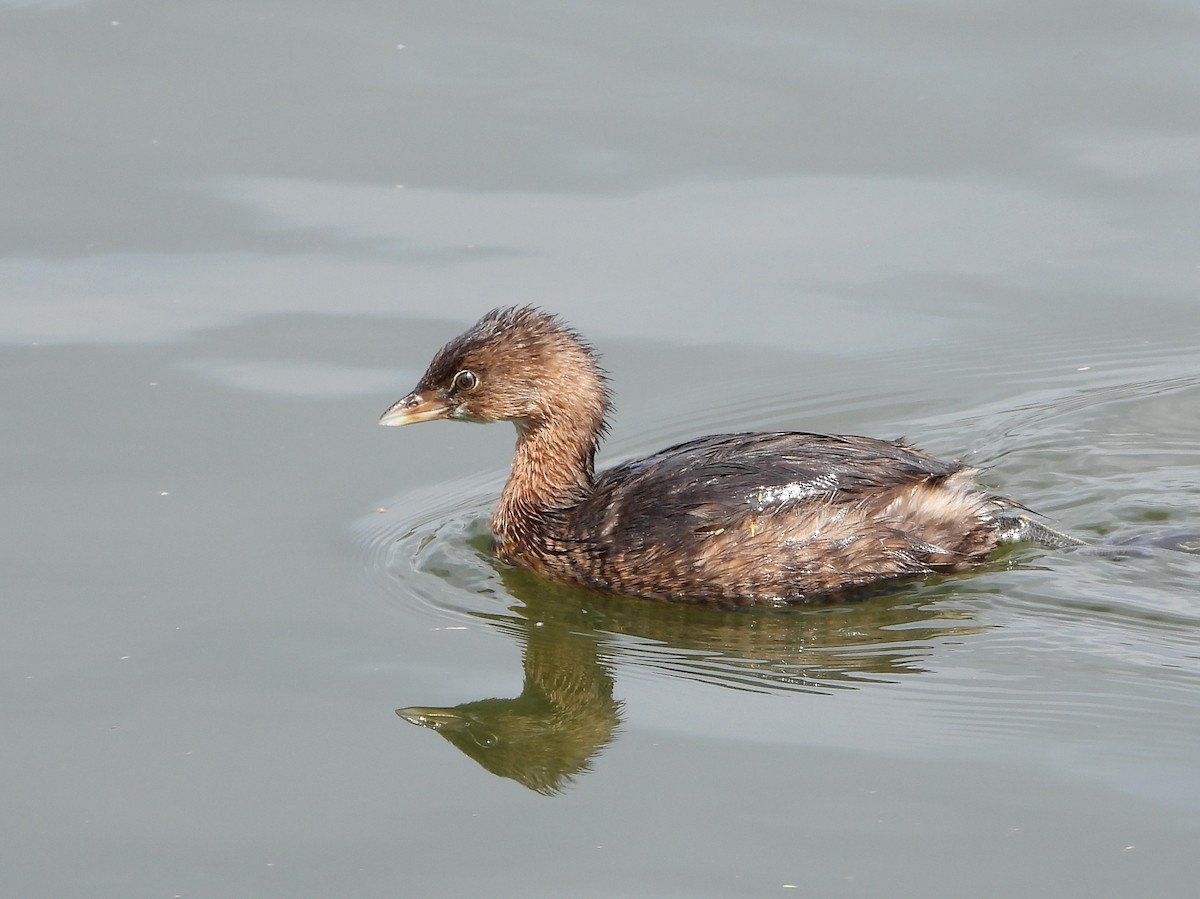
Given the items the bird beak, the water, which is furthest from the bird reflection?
the bird beak

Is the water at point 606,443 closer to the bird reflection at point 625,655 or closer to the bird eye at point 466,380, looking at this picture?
the bird reflection at point 625,655

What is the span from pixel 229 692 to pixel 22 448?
2.34 metres

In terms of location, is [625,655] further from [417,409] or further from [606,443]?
[606,443]

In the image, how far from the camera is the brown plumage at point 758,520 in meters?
7.61

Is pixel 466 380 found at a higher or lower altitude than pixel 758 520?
higher

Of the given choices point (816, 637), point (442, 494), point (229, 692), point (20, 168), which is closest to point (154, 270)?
point (20, 168)

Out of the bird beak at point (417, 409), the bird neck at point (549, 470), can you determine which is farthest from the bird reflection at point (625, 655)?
the bird beak at point (417, 409)

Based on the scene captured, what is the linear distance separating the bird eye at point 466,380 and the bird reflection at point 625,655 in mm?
870

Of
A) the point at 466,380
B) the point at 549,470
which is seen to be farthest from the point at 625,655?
the point at 466,380

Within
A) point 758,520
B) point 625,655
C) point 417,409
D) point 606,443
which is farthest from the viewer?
point 606,443

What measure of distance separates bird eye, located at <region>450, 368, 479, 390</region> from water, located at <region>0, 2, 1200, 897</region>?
604 millimetres

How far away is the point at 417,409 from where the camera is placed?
8.29 metres

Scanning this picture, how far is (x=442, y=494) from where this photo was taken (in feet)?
28.5

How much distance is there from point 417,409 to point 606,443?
1.13 m
